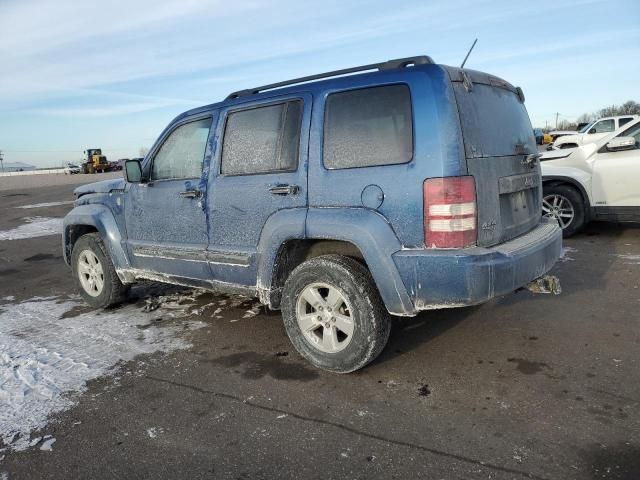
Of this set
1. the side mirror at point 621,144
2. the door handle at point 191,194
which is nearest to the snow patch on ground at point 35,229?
the door handle at point 191,194

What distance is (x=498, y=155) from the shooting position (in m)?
3.49

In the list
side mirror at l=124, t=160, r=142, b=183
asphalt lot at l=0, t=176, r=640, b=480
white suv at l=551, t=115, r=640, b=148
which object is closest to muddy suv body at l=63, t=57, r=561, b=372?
side mirror at l=124, t=160, r=142, b=183

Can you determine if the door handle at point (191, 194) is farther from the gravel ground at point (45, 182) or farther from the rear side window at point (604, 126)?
the gravel ground at point (45, 182)

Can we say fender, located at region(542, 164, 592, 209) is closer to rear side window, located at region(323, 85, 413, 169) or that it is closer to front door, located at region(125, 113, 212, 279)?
rear side window, located at region(323, 85, 413, 169)

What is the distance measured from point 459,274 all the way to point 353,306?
746 mm

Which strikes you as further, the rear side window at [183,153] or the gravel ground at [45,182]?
the gravel ground at [45,182]

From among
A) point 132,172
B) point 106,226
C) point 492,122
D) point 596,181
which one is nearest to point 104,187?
point 106,226

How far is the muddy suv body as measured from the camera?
309 centimetres

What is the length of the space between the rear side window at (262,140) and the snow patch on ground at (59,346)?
1.62m

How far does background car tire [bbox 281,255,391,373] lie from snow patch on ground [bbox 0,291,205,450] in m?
1.34

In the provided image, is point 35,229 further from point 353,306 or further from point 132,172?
point 353,306

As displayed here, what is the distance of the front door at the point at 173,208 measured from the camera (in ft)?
14.3

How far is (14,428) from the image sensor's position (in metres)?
3.06

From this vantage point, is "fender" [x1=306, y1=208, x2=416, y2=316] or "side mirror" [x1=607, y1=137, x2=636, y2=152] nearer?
"fender" [x1=306, y1=208, x2=416, y2=316]
